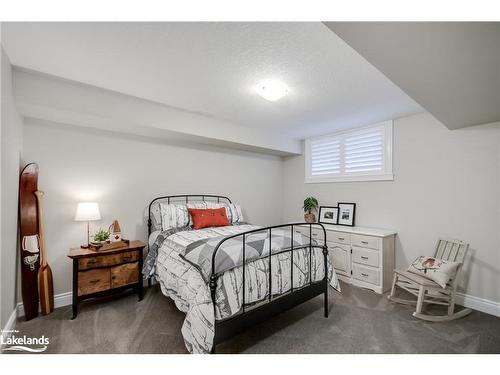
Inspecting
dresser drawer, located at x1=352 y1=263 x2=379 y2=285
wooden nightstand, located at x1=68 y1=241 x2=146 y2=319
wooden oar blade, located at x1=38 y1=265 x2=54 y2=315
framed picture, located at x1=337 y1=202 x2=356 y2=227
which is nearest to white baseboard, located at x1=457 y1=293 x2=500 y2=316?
dresser drawer, located at x1=352 y1=263 x2=379 y2=285

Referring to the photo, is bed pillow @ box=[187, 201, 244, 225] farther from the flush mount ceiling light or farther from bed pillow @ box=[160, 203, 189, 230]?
the flush mount ceiling light

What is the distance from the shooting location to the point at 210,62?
1.96 m

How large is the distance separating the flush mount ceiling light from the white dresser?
7.19 ft

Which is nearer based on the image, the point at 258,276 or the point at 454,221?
the point at 258,276

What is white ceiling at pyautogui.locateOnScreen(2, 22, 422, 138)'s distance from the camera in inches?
62.8

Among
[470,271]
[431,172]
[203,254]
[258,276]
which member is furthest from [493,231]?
[203,254]

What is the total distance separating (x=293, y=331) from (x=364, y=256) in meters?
1.62

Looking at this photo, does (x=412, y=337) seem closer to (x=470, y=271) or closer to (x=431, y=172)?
(x=470, y=271)

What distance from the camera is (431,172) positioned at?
10.0 ft

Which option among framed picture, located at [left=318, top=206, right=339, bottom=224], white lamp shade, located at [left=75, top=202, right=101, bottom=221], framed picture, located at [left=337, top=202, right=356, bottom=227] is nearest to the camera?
white lamp shade, located at [left=75, top=202, right=101, bottom=221]

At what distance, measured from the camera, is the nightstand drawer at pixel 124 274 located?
2643 mm

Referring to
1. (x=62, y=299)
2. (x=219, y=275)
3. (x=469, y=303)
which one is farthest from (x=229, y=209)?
(x=469, y=303)

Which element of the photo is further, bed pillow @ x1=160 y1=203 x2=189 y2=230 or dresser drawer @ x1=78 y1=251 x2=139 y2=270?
bed pillow @ x1=160 y1=203 x2=189 y2=230
